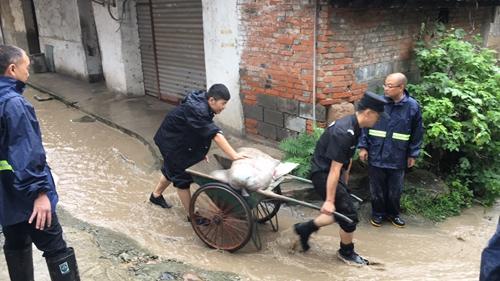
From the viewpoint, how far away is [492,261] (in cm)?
199

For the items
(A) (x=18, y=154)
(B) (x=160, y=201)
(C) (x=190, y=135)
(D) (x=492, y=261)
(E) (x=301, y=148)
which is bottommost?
(B) (x=160, y=201)

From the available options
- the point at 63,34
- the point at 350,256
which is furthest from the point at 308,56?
the point at 63,34

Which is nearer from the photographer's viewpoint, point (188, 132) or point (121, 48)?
point (188, 132)

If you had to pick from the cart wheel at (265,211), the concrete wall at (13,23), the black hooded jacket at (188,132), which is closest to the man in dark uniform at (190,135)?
the black hooded jacket at (188,132)

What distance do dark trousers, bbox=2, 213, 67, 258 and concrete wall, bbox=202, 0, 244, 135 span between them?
4405 millimetres

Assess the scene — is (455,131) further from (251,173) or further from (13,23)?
(13,23)

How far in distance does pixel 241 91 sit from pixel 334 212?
353 centimetres

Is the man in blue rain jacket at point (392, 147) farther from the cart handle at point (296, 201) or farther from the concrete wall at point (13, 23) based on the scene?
the concrete wall at point (13, 23)

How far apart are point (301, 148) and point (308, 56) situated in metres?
1.24

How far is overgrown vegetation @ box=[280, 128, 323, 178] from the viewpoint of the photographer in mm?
5609

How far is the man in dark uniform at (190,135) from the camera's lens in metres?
4.44

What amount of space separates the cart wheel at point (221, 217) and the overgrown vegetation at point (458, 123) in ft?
7.87

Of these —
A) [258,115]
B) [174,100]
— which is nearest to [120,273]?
[258,115]

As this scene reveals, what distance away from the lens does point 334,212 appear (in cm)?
402
